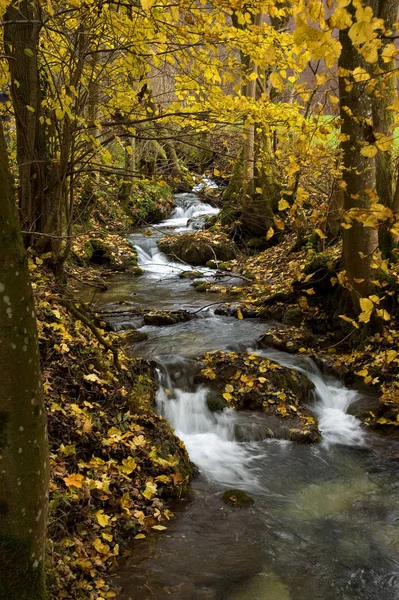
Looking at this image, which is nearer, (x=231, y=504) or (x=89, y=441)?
(x=89, y=441)

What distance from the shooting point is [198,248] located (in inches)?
586

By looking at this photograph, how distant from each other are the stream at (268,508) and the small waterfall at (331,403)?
0.02m

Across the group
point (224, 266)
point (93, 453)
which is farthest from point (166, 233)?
point (93, 453)

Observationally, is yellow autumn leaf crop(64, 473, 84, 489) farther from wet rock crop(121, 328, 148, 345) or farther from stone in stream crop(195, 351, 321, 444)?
wet rock crop(121, 328, 148, 345)

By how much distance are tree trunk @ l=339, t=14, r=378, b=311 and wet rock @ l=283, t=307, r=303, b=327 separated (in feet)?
5.99

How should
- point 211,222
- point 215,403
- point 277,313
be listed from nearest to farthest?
1. point 215,403
2. point 277,313
3. point 211,222

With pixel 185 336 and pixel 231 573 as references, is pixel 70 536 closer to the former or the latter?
pixel 231 573

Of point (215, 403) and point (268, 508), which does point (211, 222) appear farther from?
point (268, 508)

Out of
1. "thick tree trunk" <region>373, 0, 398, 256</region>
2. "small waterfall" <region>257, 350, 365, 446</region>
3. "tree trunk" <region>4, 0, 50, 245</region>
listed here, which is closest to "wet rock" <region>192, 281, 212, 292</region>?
"small waterfall" <region>257, 350, 365, 446</region>

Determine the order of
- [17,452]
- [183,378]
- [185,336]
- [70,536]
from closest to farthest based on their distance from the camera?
[17,452] → [70,536] → [183,378] → [185,336]

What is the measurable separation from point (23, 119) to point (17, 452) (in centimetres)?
496

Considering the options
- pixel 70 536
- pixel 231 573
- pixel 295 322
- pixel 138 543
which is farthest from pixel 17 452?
pixel 295 322

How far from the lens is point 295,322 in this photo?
9859 mm

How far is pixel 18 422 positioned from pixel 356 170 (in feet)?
20.9
